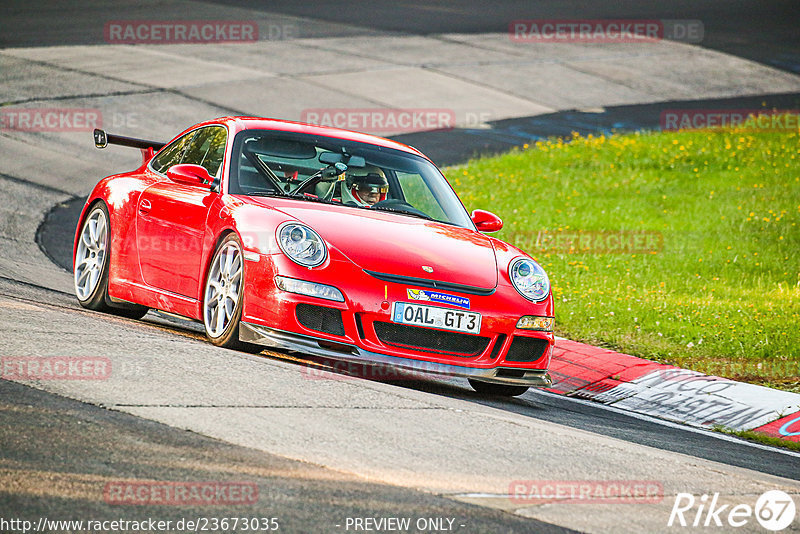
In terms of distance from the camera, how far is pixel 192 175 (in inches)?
286

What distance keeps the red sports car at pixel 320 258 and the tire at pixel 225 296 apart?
0.01 metres

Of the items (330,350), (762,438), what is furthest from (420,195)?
(762,438)

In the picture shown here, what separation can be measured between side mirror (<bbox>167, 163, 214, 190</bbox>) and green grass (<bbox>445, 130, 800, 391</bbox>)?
3962 mm

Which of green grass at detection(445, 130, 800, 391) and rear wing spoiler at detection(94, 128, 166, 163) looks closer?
rear wing spoiler at detection(94, 128, 166, 163)

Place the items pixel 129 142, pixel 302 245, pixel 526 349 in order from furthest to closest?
pixel 129 142, pixel 526 349, pixel 302 245

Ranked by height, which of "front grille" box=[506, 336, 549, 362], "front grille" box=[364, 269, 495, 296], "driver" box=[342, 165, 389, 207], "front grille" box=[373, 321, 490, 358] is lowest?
"front grille" box=[506, 336, 549, 362]

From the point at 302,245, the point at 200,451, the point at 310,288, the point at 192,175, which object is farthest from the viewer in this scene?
the point at 192,175

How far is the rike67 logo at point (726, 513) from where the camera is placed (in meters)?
4.49

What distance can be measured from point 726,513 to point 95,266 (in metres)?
5.24

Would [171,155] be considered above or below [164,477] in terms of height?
above

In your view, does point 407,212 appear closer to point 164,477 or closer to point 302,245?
point 302,245

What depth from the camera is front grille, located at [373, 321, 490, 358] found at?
641cm

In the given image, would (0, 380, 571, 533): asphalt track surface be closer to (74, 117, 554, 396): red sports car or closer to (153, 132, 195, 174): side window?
(74, 117, 554, 396): red sports car

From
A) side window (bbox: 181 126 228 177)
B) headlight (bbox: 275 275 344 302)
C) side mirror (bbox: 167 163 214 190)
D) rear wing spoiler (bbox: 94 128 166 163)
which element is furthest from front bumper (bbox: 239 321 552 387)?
rear wing spoiler (bbox: 94 128 166 163)
